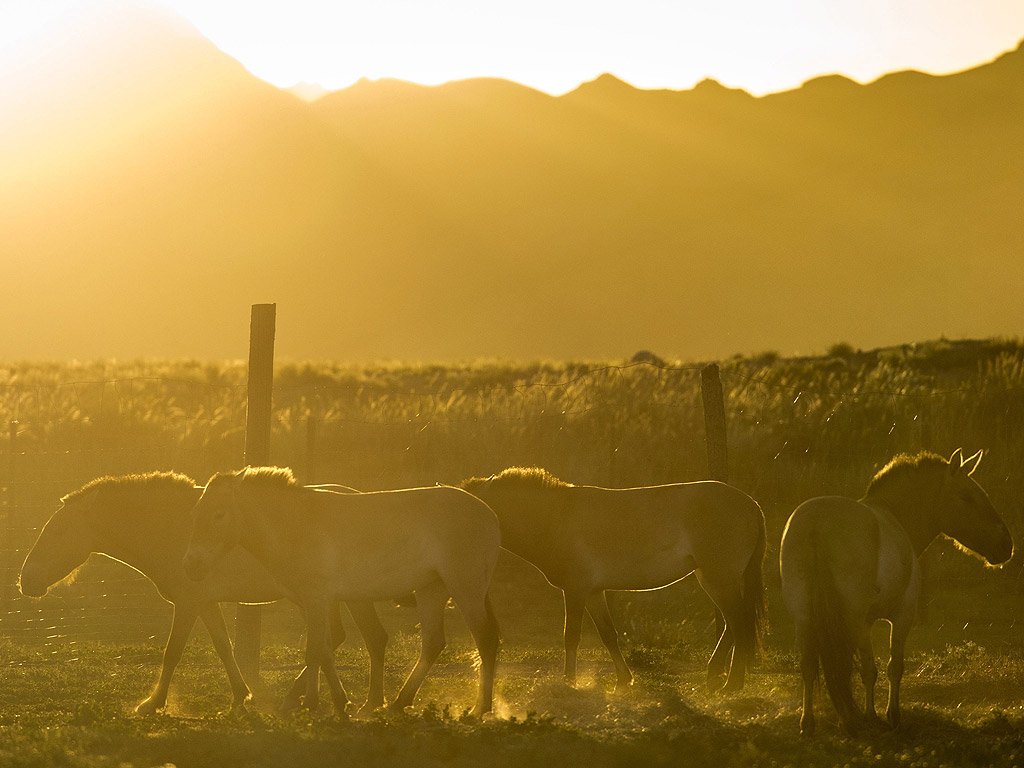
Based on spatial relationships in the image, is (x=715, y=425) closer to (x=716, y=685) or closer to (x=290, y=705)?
(x=716, y=685)

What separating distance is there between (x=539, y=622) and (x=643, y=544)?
4246 millimetres

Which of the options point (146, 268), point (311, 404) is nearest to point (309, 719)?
point (311, 404)

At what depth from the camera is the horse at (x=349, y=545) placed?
8539 millimetres

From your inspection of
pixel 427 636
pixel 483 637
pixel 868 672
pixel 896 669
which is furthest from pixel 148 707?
pixel 896 669

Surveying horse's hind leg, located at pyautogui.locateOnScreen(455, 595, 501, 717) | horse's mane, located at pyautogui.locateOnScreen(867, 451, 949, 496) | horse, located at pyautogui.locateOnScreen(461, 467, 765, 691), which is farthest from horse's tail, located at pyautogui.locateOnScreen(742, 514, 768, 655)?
horse's hind leg, located at pyautogui.locateOnScreen(455, 595, 501, 717)

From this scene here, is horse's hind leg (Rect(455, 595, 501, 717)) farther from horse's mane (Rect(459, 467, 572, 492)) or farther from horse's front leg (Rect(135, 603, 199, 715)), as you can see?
horse's front leg (Rect(135, 603, 199, 715))

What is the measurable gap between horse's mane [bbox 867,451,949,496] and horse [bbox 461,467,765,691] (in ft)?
4.19

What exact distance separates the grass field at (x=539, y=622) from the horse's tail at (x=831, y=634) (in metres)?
0.33

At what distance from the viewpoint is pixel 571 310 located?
167250mm

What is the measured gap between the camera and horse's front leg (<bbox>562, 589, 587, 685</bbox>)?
10023 millimetres

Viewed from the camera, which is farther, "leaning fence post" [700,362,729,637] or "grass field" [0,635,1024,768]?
"leaning fence post" [700,362,729,637]

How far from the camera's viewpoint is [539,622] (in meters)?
14.1

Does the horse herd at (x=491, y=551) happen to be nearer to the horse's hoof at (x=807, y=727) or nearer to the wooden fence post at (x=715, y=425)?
the horse's hoof at (x=807, y=727)

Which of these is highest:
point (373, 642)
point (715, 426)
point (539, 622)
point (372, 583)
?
point (715, 426)
